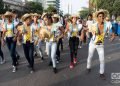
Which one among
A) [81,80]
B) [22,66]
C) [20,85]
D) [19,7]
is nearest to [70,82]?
[81,80]

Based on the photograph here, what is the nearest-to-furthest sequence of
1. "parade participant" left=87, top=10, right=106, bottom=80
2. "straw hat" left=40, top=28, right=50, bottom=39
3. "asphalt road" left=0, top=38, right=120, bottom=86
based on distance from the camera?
"asphalt road" left=0, top=38, right=120, bottom=86 → "parade participant" left=87, top=10, right=106, bottom=80 → "straw hat" left=40, top=28, right=50, bottom=39

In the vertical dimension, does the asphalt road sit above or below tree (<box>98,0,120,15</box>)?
below

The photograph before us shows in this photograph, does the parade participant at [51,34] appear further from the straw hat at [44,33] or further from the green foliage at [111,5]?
the green foliage at [111,5]

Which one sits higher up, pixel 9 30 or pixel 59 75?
pixel 9 30

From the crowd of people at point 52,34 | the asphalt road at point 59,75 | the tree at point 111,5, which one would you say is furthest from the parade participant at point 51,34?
the tree at point 111,5

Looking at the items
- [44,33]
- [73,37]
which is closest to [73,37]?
[73,37]

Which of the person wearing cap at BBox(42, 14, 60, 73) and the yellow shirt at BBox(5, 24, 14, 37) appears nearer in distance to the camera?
the person wearing cap at BBox(42, 14, 60, 73)

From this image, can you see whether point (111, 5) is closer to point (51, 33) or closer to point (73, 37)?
point (73, 37)

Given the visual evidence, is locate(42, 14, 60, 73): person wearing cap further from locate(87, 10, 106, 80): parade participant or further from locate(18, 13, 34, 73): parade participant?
locate(87, 10, 106, 80): parade participant

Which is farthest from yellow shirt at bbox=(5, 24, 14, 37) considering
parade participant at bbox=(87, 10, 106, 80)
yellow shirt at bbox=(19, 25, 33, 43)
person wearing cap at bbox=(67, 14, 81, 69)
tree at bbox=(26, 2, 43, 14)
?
tree at bbox=(26, 2, 43, 14)

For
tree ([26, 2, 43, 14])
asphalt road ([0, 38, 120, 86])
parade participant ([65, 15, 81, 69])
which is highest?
parade participant ([65, 15, 81, 69])

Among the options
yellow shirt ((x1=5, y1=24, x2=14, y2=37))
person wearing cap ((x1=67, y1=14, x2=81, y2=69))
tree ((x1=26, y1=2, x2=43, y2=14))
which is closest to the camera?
yellow shirt ((x1=5, y1=24, x2=14, y2=37))

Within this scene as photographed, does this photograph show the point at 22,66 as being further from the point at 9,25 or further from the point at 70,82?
the point at 70,82

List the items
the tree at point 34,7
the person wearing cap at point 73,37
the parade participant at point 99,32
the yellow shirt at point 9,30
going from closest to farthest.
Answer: the parade participant at point 99,32, the yellow shirt at point 9,30, the person wearing cap at point 73,37, the tree at point 34,7
